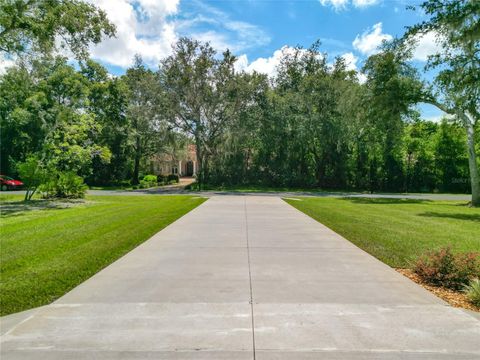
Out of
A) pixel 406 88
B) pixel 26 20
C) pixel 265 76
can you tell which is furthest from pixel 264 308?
pixel 265 76

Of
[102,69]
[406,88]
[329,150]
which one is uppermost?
[102,69]

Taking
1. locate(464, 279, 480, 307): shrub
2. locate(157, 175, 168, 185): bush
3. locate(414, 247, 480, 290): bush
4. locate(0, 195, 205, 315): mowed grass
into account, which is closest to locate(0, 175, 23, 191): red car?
locate(157, 175, 168, 185): bush

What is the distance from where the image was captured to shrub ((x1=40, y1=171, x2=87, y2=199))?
21.1 meters

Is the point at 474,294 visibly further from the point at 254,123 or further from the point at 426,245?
the point at 254,123

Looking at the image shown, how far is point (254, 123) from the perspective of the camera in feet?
113

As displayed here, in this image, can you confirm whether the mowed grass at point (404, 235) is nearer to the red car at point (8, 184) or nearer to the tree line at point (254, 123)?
the tree line at point (254, 123)

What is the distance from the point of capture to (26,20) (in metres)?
17.2

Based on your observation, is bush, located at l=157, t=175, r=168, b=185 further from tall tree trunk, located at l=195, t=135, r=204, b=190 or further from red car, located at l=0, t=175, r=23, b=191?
red car, located at l=0, t=175, r=23, b=191

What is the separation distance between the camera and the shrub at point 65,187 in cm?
2109

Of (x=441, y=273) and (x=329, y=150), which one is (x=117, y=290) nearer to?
(x=441, y=273)

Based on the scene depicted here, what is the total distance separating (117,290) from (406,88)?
2232 centimetres

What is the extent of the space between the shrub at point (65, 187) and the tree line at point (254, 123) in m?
2.77

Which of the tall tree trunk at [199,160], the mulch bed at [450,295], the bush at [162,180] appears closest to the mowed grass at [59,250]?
the mulch bed at [450,295]

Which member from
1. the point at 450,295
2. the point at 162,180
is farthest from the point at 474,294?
the point at 162,180
